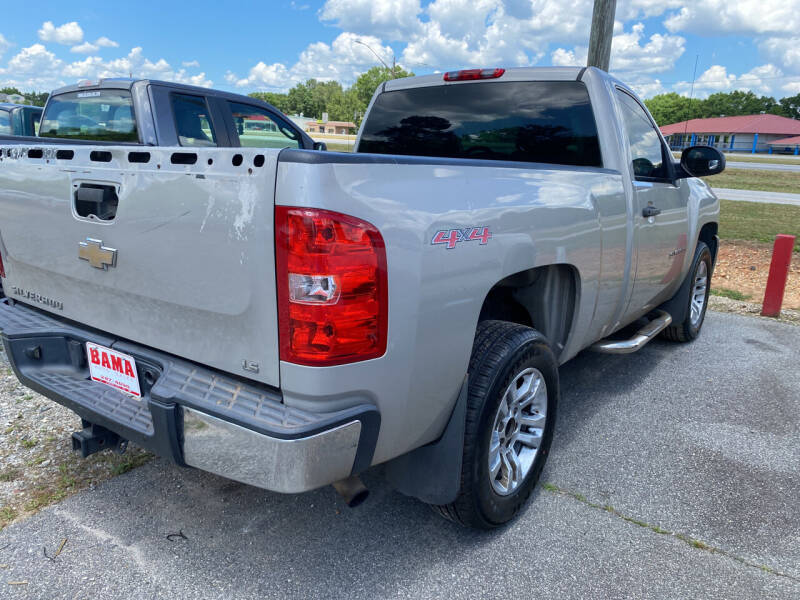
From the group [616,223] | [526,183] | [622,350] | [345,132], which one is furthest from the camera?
[345,132]

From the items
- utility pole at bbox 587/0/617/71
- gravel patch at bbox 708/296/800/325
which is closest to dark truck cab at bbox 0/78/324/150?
utility pole at bbox 587/0/617/71

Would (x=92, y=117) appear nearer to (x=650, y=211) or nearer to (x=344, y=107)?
(x=650, y=211)

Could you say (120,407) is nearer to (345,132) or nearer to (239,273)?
(239,273)

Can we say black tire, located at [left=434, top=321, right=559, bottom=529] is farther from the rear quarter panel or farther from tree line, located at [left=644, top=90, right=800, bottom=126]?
tree line, located at [left=644, top=90, right=800, bottom=126]

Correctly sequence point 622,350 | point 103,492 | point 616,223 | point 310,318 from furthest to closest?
point 622,350 → point 616,223 → point 103,492 → point 310,318

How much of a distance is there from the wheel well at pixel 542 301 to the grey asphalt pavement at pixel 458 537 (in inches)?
29.9

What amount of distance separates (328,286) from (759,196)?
20379mm

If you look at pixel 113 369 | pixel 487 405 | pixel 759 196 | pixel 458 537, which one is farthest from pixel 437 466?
pixel 759 196

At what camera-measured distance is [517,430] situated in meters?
2.81

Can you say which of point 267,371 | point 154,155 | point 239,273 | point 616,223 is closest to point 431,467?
point 267,371

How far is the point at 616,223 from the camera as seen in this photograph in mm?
3359

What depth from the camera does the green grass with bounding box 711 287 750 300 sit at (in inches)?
294

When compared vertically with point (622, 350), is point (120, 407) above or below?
above

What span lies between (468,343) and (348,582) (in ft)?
3.36
